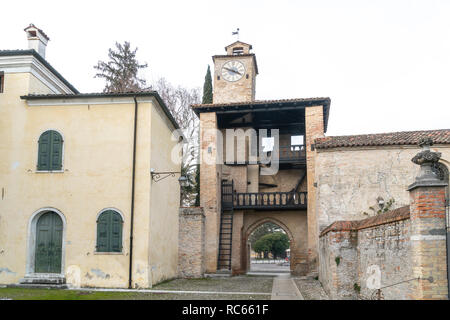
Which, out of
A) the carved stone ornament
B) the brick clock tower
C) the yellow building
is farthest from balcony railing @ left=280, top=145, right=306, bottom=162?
the carved stone ornament

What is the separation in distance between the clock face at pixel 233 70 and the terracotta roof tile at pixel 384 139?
9.22 m

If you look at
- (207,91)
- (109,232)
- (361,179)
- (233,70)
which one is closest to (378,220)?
(361,179)

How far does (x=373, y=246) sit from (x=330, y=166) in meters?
7.72

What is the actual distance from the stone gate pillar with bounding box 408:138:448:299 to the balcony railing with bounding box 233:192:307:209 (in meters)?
15.1

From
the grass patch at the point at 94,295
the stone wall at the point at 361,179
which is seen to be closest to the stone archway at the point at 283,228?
the stone wall at the point at 361,179

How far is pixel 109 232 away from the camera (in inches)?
561

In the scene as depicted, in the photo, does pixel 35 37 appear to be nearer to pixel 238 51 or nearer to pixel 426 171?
pixel 238 51

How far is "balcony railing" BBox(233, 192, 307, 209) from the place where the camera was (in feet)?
73.1

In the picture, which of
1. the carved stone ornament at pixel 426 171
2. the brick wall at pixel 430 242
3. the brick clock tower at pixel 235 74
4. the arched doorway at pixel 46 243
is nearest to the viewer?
the brick wall at pixel 430 242

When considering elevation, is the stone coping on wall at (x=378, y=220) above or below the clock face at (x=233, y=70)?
below

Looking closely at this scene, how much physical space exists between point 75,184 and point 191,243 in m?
6.81

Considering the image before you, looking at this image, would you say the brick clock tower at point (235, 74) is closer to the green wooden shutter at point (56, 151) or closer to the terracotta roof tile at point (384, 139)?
the terracotta roof tile at point (384, 139)

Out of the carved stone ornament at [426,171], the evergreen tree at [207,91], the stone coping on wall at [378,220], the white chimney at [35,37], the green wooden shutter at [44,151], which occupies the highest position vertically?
the evergreen tree at [207,91]

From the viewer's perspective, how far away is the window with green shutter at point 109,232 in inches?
557
